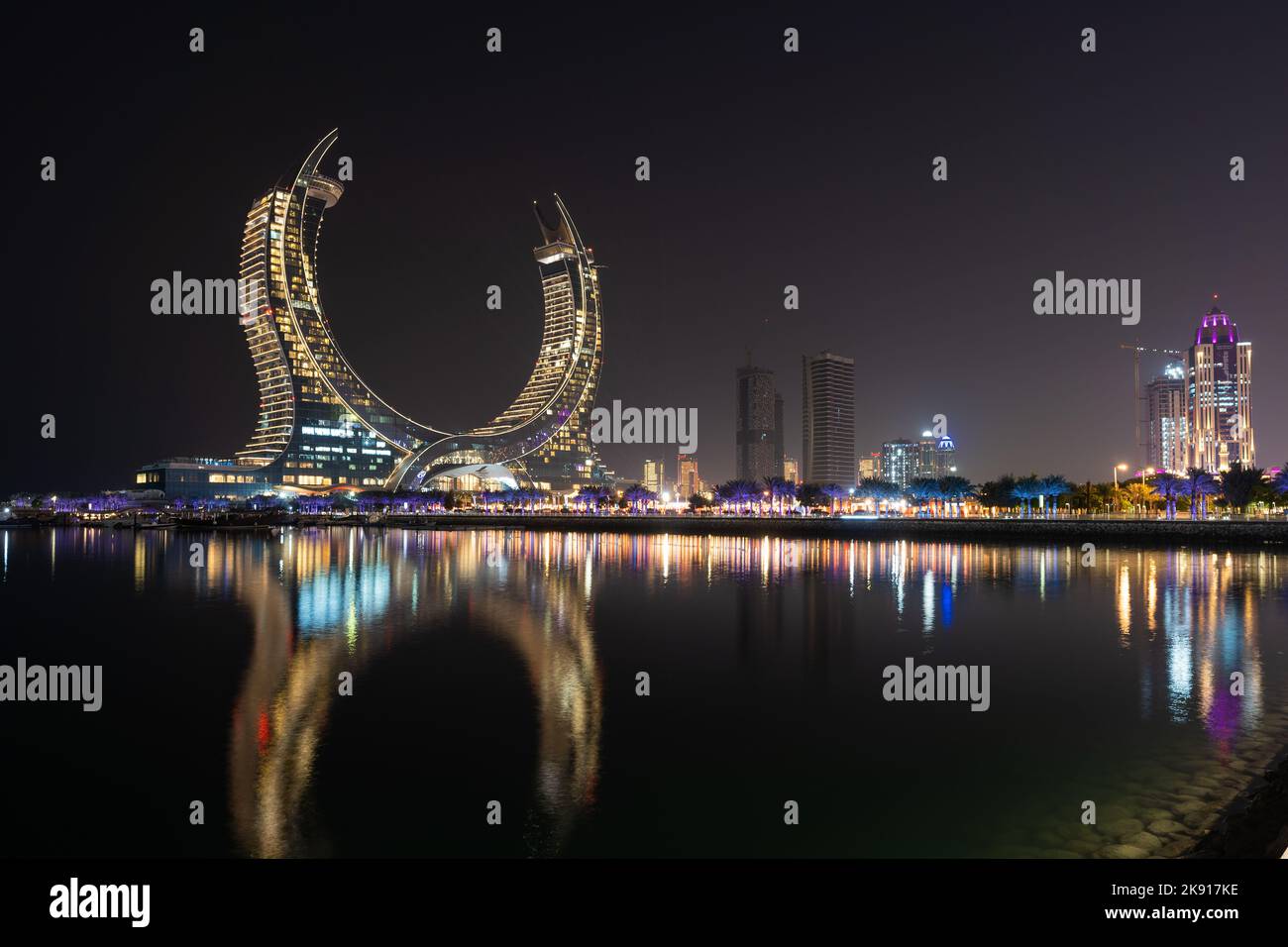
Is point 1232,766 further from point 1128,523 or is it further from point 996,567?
point 1128,523

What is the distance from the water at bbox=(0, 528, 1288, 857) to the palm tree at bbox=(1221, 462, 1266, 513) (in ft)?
176

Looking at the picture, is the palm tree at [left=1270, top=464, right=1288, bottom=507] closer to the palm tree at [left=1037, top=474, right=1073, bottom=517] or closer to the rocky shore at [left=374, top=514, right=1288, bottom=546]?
the palm tree at [left=1037, top=474, right=1073, bottom=517]

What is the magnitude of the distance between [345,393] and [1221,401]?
207 meters

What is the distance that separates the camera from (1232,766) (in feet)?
28.2

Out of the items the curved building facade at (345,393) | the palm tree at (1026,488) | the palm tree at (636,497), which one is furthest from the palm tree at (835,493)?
the curved building facade at (345,393)

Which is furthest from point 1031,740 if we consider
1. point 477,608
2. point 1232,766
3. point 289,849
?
point 477,608

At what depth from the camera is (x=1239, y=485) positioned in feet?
217

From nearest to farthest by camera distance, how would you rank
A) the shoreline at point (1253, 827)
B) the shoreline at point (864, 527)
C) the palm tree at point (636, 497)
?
the shoreline at point (1253, 827) → the shoreline at point (864, 527) → the palm tree at point (636, 497)

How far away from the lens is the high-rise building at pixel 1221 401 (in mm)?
191625

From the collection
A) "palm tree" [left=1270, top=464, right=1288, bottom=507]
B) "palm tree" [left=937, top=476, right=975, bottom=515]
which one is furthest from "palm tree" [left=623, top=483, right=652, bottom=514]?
"palm tree" [left=1270, top=464, right=1288, bottom=507]

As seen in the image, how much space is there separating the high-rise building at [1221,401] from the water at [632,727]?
692 feet

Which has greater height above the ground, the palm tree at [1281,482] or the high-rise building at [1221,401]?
the high-rise building at [1221,401]

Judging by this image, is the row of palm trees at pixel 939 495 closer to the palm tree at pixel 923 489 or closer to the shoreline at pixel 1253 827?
the palm tree at pixel 923 489
